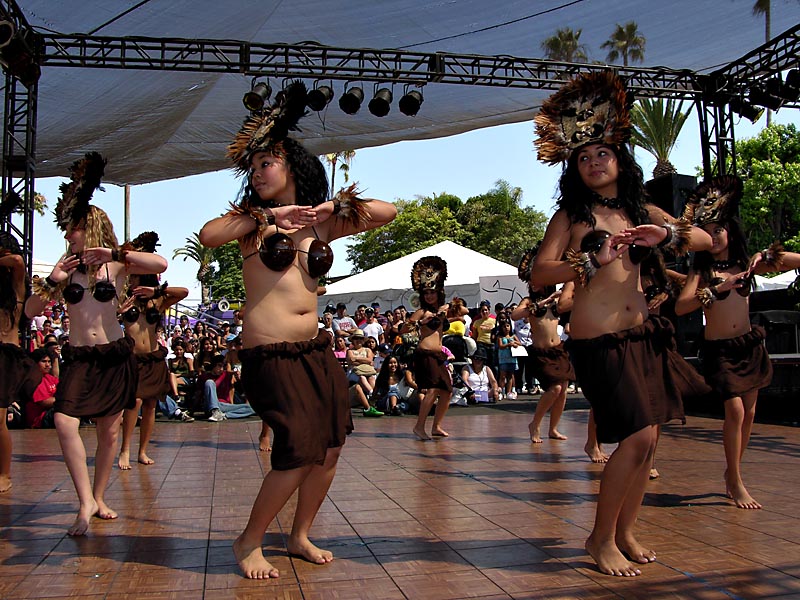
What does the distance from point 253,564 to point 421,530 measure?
117 cm

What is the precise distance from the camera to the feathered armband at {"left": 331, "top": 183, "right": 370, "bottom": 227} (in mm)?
3664

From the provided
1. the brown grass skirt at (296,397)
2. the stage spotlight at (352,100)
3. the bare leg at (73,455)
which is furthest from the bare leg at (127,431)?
the stage spotlight at (352,100)

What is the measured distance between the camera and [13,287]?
5.71m

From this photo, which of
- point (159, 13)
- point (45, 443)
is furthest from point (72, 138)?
point (45, 443)

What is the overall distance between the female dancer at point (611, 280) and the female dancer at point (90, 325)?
2397 mm

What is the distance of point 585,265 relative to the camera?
11.7 ft

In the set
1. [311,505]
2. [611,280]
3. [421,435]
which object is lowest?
[421,435]

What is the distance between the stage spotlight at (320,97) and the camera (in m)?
11.7

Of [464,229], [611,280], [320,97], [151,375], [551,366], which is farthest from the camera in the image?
[464,229]

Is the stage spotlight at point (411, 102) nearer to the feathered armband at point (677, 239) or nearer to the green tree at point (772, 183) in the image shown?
the feathered armband at point (677, 239)

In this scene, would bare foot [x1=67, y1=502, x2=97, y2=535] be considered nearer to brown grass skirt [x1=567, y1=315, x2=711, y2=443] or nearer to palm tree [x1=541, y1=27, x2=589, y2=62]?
brown grass skirt [x1=567, y1=315, x2=711, y2=443]

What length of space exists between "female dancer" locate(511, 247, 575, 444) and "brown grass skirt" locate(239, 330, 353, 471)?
4.47m

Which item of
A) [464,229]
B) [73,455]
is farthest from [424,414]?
[464,229]

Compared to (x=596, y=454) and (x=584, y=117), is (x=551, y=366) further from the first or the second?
(x=584, y=117)
